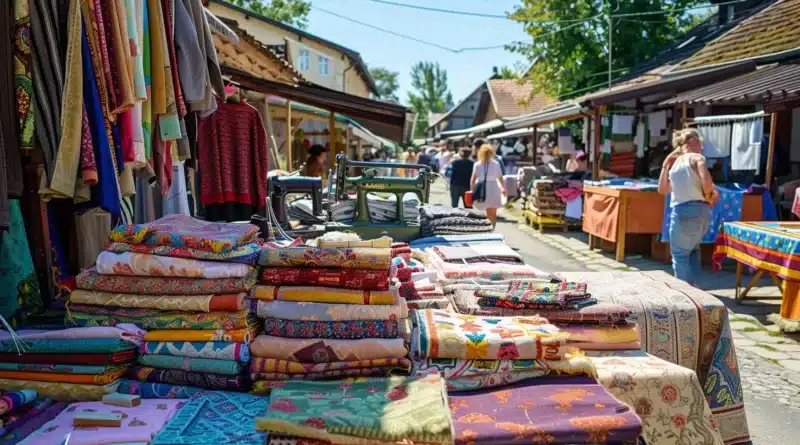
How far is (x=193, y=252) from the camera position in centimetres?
211

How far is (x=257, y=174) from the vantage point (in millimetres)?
4648

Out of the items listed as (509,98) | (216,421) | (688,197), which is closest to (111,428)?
(216,421)

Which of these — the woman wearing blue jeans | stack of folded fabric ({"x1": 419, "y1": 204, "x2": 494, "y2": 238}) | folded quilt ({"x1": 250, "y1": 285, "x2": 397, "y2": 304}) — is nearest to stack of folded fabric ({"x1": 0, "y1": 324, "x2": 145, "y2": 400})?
folded quilt ({"x1": 250, "y1": 285, "x2": 397, "y2": 304})

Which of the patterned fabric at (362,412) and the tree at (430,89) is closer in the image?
the patterned fabric at (362,412)

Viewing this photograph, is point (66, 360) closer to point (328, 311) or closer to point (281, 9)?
point (328, 311)

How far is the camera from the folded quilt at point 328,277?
2.12m

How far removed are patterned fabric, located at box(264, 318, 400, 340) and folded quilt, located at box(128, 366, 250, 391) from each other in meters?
0.21

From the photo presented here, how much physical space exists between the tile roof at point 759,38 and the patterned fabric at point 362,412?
11.6 metres

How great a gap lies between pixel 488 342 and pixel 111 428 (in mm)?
1211

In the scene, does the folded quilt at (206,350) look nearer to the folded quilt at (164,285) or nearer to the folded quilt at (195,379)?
the folded quilt at (195,379)

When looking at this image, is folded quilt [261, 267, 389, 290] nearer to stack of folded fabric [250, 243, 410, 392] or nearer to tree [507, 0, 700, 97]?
stack of folded fabric [250, 243, 410, 392]

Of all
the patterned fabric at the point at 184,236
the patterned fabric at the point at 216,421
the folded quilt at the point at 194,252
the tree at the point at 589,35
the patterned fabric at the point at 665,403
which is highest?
the tree at the point at 589,35

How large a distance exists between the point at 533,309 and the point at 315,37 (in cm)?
2931

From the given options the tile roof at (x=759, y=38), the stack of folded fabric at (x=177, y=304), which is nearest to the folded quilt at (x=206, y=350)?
the stack of folded fabric at (x=177, y=304)
